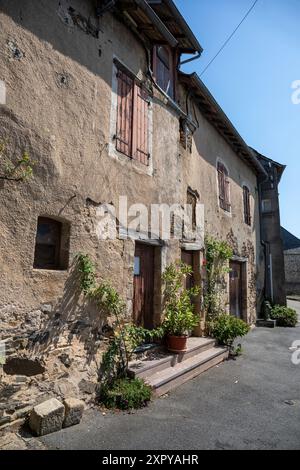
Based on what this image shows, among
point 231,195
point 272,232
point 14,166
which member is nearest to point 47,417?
point 14,166

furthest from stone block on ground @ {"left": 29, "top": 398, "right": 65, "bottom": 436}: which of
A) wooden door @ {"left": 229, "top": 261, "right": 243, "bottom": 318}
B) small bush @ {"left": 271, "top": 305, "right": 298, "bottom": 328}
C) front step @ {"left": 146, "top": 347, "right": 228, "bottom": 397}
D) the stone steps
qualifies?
small bush @ {"left": 271, "top": 305, "right": 298, "bottom": 328}

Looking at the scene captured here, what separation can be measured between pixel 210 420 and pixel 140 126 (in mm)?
4748

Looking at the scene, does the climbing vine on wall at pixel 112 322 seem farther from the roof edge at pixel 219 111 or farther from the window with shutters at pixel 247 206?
the window with shutters at pixel 247 206

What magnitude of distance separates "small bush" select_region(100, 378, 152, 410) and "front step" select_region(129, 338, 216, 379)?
25 centimetres

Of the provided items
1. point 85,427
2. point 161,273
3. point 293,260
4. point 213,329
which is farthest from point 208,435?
point 293,260

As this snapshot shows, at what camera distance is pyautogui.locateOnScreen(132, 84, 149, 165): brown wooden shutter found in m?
5.48

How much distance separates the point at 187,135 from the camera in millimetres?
7328

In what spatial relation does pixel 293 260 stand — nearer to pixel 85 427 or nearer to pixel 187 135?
pixel 187 135

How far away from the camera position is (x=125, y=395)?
3.99m

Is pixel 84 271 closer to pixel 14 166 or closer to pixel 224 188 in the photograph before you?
pixel 14 166

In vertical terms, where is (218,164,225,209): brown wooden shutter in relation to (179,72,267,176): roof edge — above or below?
below

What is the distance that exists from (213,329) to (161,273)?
7.50 ft

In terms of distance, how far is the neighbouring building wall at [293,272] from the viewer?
2783 centimetres

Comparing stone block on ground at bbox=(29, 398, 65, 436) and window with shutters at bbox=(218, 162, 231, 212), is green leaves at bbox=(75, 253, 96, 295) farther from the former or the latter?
window with shutters at bbox=(218, 162, 231, 212)
